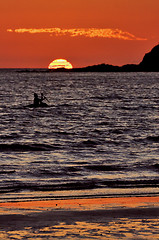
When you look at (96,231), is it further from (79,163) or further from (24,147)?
(24,147)

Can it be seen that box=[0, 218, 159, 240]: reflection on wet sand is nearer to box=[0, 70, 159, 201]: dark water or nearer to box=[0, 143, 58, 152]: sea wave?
box=[0, 70, 159, 201]: dark water

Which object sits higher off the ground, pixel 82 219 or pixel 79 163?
pixel 82 219

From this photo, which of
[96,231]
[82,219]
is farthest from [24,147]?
[96,231]

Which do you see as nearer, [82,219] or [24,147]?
[82,219]

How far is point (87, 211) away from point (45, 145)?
1538 centimetres

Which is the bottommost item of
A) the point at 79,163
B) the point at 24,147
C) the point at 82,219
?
the point at 24,147

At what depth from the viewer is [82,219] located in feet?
34.4

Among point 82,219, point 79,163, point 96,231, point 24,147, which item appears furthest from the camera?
point 24,147

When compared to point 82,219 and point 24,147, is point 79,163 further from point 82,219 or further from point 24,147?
point 82,219

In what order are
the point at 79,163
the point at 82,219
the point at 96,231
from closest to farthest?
the point at 96,231 → the point at 82,219 → the point at 79,163

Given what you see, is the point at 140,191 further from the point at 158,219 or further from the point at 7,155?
the point at 7,155

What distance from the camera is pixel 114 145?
86.8 feet

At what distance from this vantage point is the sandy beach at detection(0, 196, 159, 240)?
9.29 metres

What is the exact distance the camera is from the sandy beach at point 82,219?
9.29 meters
